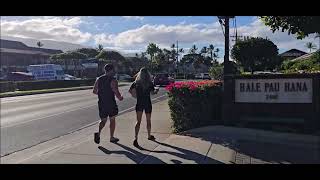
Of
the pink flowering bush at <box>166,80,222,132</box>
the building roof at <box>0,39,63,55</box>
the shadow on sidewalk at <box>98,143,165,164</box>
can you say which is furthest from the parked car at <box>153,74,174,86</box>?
the shadow on sidewalk at <box>98,143,165,164</box>

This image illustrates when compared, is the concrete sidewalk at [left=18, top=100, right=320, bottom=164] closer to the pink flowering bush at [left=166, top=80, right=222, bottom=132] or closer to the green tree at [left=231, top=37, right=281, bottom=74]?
the pink flowering bush at [left=166, top=80, right=222, bottom=132]

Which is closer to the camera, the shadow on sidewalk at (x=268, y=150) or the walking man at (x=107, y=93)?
the shadow on sidewalk at (x=268, y=150)

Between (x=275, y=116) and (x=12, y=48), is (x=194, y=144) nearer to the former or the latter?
(x=275, y=116)

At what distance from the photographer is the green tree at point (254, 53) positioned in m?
34.9

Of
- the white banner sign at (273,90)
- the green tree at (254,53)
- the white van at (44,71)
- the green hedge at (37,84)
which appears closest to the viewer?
the white banner sign at (273,90)

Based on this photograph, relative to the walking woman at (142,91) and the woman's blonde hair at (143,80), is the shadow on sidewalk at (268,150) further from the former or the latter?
the woman's blonde hair at (143,80)

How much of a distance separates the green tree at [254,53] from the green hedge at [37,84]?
16.9 metres

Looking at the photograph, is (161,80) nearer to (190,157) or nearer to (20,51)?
(190,157)

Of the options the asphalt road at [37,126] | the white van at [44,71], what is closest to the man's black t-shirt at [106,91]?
the asphalt road at [37,126]

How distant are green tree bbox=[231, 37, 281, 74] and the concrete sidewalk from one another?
2492 cm

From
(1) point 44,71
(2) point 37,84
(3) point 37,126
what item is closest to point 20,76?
(1) point 44,71

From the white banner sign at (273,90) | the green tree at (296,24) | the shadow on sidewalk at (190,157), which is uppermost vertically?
the green tree at (296,24)

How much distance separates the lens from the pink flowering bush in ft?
33.6

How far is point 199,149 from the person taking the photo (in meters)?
7.94
